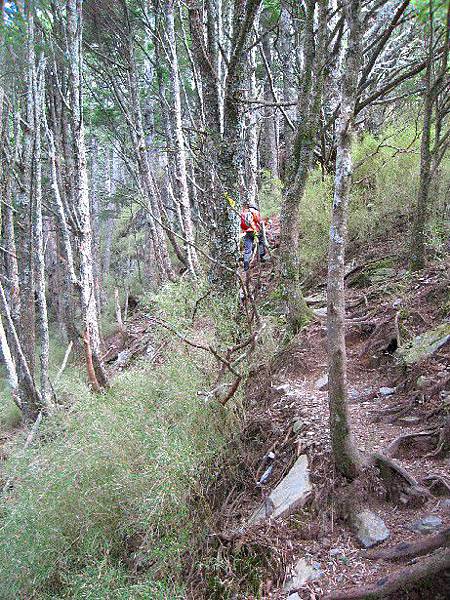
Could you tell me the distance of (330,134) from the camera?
29.5 ft

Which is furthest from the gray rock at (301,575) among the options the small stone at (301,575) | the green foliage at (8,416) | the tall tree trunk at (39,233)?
the green foliage at (8,416)

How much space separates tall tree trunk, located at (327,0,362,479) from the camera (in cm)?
315

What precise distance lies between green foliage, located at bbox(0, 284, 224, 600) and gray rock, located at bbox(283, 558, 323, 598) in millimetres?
717

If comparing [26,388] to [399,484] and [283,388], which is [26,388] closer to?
[283,388]

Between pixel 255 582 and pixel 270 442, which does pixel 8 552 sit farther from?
pixel 270 442

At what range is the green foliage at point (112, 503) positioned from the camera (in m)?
3.36

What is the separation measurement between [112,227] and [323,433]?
19555 millimetres

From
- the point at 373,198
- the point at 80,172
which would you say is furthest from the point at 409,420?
the point at 80,172

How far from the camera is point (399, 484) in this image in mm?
3227

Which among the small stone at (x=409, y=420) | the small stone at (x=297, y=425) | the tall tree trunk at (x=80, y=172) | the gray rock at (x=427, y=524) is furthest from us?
the tall tree trunk at (x=80, y=172)

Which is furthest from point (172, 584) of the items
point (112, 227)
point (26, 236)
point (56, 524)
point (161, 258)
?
point (112, 227)

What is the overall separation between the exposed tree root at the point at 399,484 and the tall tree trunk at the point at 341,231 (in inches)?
14.4

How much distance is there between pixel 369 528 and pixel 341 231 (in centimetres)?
193

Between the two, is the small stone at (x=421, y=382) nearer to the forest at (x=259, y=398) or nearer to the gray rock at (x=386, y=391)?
the forest at (x=259, y=398)
